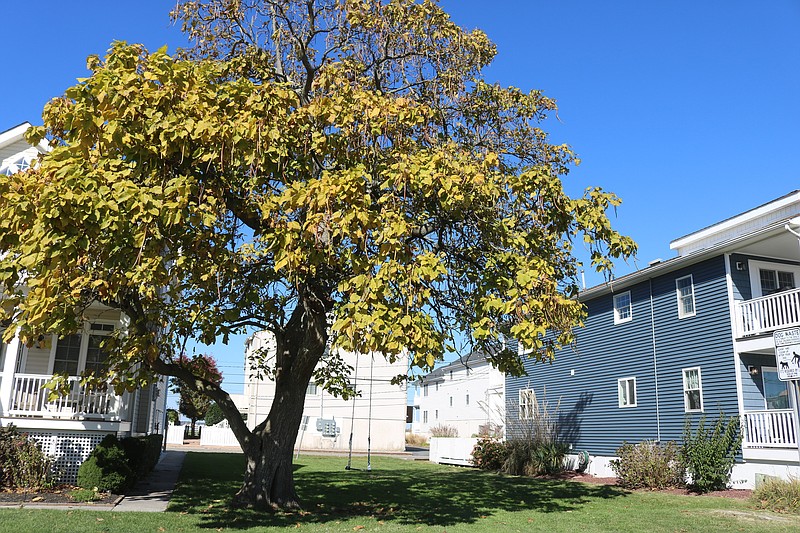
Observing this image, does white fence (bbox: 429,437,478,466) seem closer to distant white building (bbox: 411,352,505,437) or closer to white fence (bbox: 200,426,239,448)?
distant white building (bbox: 411,352,505,437)

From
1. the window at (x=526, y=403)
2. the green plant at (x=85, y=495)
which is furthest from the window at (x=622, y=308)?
the green plant at (x=85, y=495)

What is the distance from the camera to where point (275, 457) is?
12859 millimetres

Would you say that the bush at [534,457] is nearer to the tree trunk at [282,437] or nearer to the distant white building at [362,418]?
the tree trunk at [282,437]

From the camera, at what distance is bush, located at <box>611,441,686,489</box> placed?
18.9m

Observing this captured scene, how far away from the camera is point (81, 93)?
9.12 meters

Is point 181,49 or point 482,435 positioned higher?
point 181,49

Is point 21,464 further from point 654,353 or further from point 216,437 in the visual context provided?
point 216,437

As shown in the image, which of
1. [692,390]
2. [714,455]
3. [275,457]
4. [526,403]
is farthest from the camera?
[526,403]

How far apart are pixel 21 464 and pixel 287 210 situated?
379 inches

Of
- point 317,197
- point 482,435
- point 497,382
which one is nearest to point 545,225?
point 317,197

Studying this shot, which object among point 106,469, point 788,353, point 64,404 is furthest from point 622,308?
point 64,404

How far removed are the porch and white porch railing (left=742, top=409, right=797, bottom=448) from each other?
16289 millimetres

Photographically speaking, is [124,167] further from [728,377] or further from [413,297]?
[728,377]

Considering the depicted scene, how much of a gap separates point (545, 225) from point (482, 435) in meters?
17.9
